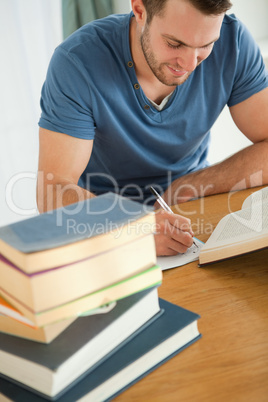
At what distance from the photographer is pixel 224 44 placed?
1.43m

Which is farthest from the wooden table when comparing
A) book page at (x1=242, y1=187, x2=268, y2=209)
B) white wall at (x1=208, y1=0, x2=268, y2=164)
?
white wall at (x1=208, y1=0, x2=268, y2=164)

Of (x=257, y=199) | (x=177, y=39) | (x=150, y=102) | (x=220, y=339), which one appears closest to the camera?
(x=220, y=339)

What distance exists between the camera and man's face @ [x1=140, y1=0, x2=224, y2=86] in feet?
3.76

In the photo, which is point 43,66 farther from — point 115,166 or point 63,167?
point 63,167

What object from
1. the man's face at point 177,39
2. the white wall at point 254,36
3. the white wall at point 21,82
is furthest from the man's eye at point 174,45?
the white wall at point 21,82

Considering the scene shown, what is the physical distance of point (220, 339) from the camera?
2.21 feet

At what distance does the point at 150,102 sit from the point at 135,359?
0.98 meters

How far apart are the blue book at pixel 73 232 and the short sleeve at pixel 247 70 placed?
39.1 inches

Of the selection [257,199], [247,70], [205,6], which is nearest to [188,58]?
[205,6]

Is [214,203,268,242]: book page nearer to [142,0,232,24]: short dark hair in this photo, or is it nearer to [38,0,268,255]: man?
[38,0,268,255]: man

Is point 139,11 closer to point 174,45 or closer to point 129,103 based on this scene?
point 174,45

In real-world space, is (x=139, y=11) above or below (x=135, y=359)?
above

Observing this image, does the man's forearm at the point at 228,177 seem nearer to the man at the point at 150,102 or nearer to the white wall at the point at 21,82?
the man at the point at 150,102

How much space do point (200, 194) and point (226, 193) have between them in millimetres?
74
